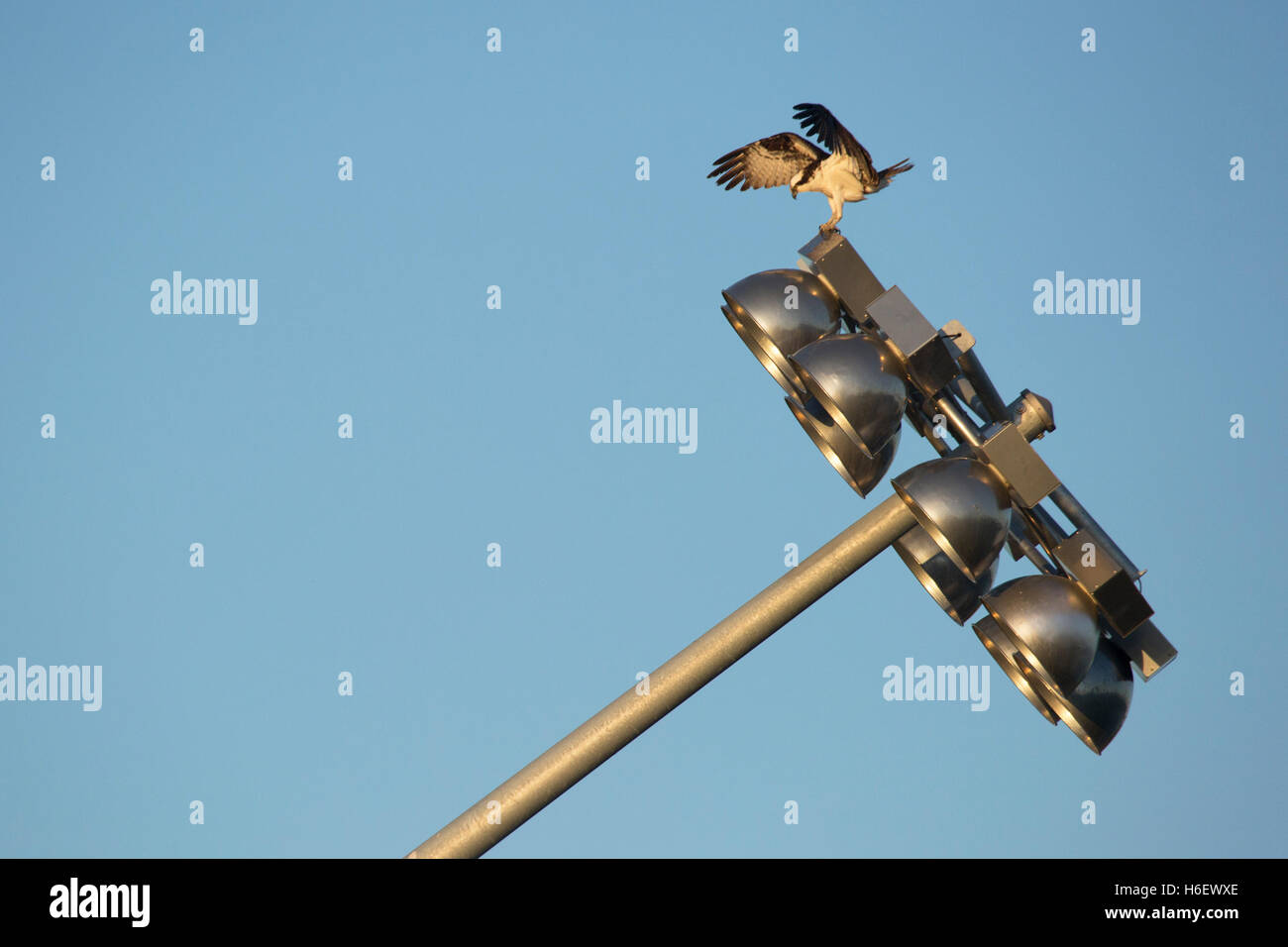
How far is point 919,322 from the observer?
7020mm

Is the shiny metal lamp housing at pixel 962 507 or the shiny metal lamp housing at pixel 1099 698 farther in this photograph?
the shiny metal lamp housing at pixel 1099 698

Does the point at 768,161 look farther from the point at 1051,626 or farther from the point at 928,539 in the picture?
the point at 1051,626

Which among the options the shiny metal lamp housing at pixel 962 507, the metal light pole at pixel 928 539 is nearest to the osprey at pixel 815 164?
the metal light pole at pixel 928 539

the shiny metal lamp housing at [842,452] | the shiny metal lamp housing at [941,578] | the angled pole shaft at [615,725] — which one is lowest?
the angled pole shaft at [615,725]

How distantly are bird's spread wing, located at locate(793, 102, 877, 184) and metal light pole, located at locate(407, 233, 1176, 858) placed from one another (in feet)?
2.40

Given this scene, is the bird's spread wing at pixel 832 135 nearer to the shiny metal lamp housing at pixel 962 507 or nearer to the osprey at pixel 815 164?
the osprey at pixel 815 164

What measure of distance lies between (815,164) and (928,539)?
2.08m

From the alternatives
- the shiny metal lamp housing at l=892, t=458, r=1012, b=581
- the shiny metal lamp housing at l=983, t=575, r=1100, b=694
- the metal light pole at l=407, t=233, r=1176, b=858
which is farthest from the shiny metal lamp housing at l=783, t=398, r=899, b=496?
the shiny metal lamp housing at l=983, t=575, r=1100, b=694

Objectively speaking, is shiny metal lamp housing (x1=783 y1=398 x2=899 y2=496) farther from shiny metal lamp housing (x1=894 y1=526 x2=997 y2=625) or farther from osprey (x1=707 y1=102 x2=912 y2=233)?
osprey (x1=707 y1=102 x2=912 y2=233)

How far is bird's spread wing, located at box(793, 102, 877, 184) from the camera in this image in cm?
788

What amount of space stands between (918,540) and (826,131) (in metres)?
2.24

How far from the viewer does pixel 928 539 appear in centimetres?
770

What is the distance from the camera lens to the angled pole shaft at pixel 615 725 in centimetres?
656
